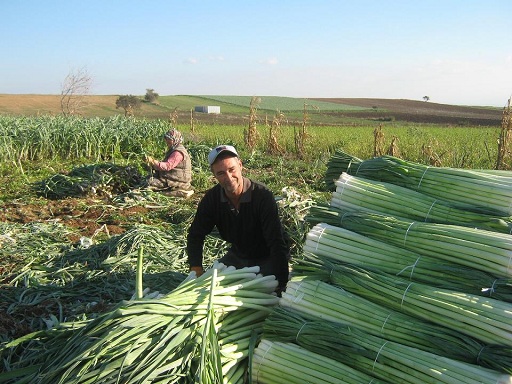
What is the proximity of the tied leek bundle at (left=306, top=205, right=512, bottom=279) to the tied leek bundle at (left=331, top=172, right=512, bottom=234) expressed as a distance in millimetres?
97

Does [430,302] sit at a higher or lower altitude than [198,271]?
higher

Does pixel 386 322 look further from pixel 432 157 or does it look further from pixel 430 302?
pixel 432 157

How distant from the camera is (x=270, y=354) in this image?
8.07ft

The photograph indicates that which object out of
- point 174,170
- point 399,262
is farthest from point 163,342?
point 174,170

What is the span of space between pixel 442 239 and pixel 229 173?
1.44 meters

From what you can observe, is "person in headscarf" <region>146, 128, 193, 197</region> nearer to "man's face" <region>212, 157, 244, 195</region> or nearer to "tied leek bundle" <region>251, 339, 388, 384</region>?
"man's face" <region>212, 157, 244, 195</region>

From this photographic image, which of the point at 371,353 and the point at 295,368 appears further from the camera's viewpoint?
the point at 295,368

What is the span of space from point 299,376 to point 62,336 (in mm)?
1220

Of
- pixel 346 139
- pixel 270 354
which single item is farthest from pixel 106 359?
pixel 346 139

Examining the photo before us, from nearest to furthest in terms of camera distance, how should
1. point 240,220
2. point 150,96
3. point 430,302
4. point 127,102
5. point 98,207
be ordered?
point 430,302 < point 240,220 < point 98,207 < point 127,102 < point 150,96

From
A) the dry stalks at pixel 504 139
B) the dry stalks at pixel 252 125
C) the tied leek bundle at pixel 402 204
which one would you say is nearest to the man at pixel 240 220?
the tied leek bundle at pixel 402 204

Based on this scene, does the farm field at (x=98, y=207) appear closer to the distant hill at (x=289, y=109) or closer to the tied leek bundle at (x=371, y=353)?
the tied leek bundle at (x=371, y=353)

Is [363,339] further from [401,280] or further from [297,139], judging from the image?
[297,139]

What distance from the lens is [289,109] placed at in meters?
54.2
